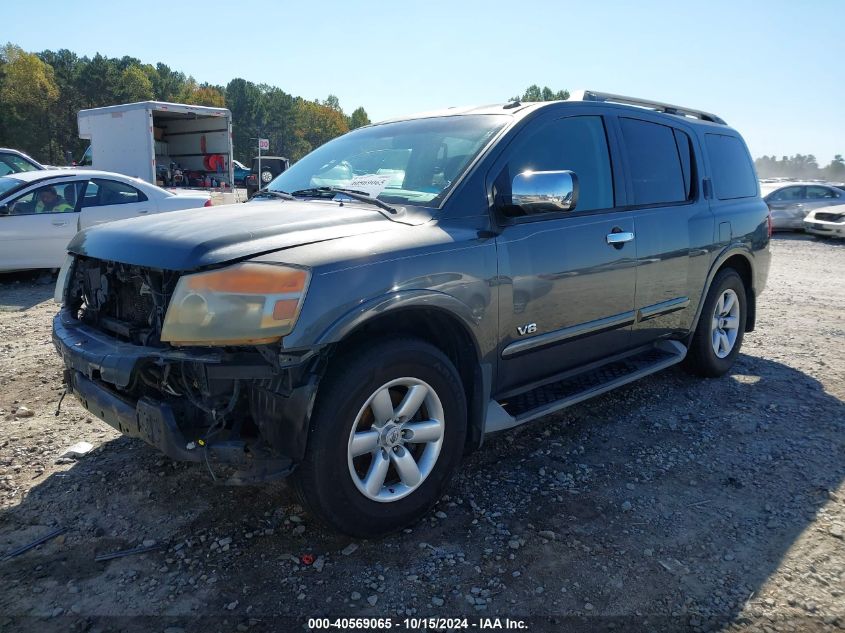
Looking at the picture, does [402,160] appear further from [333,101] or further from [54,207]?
[333,101]

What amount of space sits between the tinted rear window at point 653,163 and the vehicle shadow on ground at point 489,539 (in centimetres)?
158

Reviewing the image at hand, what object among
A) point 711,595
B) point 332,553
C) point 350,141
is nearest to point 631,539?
point 711,595

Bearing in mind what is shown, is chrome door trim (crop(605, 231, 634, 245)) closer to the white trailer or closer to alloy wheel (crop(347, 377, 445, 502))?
alloy wheel (crop(347, 377, 445, 502))

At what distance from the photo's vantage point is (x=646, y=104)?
15.0 feet

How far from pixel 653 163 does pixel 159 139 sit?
1820 cm

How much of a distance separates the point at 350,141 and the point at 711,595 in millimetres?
3119

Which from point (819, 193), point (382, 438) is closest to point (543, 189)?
point (382, 438)

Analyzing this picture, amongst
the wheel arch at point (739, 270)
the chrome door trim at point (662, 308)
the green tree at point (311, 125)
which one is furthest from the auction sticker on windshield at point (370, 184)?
the green tree at point (311, 125)

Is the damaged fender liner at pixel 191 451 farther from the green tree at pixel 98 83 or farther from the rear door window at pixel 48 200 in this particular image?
the green tree at pixel 98 83

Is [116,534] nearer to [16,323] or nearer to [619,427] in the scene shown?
[619,427]

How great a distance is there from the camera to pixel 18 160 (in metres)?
12.4

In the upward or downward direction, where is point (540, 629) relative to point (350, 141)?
downward

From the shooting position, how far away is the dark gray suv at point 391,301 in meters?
2.41

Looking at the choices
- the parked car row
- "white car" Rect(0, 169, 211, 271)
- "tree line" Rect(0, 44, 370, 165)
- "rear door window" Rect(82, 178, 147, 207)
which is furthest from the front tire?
"tree line" Rect(0, 44, 370, 165)
